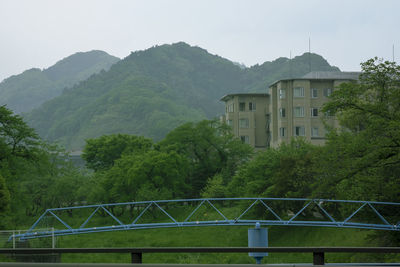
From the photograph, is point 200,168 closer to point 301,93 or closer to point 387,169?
point 301,93

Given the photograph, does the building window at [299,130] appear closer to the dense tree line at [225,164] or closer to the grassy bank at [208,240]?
the dense tree line at [225,164]

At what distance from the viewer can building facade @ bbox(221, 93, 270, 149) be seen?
85.6m

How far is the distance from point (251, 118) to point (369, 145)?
178 feet

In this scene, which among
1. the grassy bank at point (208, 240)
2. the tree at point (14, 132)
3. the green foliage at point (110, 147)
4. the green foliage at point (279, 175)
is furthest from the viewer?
the green foliage at point (110, 147)

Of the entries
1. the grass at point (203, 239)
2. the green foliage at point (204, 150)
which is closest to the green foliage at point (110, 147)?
the green foliage at point (204, 150)

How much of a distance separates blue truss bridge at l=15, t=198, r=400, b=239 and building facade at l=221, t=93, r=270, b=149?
23149 millimetres

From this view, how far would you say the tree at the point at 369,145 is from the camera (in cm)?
3133

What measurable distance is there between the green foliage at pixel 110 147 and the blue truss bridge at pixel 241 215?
11199 mm

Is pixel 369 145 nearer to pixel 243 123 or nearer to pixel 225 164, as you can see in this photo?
pixel 225 164

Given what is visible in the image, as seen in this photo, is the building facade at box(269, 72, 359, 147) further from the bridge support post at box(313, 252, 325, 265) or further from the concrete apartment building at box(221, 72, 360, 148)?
the bridge support post at box(313, 252, 325, 265)

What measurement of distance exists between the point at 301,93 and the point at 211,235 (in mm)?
28384

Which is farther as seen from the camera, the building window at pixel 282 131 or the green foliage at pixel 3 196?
the building window at pixel 282 131

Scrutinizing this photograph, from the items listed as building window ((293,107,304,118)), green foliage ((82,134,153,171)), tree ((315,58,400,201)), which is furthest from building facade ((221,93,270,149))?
tree ((315,58,400,201))

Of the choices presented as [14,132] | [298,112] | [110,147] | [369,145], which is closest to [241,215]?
A: [369,145]
